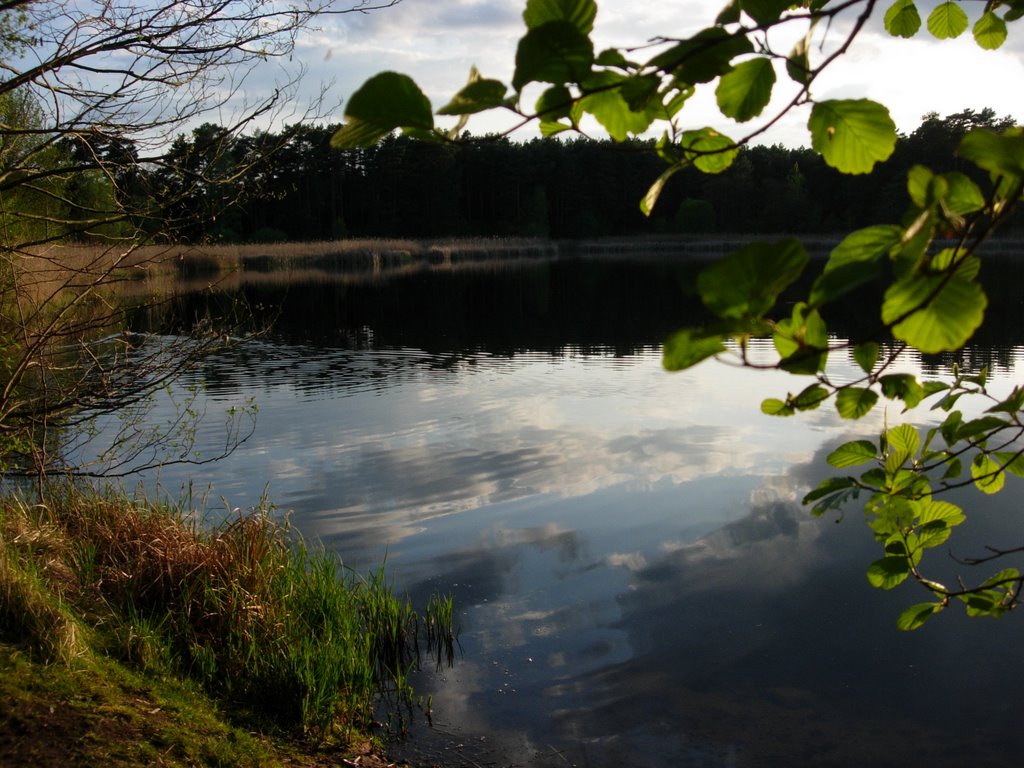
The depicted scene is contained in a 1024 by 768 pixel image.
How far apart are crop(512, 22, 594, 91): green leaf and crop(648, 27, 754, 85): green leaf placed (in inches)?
5.1

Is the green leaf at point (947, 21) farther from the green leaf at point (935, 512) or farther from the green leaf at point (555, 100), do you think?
the green leaf at point (555, 100)

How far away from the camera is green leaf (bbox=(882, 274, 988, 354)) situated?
0.78 meters

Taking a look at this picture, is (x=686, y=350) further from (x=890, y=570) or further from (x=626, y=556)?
(x=626, y=556)

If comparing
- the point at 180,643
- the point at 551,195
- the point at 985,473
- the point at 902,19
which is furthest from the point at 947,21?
the point at 551,195

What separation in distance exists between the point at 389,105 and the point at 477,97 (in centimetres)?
9

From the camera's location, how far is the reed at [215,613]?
3.96 m

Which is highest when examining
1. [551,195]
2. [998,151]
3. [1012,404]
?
[551,195]

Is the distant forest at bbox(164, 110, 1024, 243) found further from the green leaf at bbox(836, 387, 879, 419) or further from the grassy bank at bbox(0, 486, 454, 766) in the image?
the green leaf at bbox(836, 387, 879, 419)

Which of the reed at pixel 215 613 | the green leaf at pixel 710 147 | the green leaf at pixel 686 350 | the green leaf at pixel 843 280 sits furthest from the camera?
the reed at pixel 215 613

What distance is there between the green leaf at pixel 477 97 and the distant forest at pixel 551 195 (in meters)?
58.8

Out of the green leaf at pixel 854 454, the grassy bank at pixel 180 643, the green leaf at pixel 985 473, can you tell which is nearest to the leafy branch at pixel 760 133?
the green leaf at pixel 854 454

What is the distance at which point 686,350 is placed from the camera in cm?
82

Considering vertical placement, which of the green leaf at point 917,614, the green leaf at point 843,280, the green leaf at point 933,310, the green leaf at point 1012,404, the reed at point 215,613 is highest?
the green leaf at point 843,280

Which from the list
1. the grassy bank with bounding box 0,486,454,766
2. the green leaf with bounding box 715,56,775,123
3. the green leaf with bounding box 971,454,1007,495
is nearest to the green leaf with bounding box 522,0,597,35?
the green leaf with bounding box 715,56,775,123
